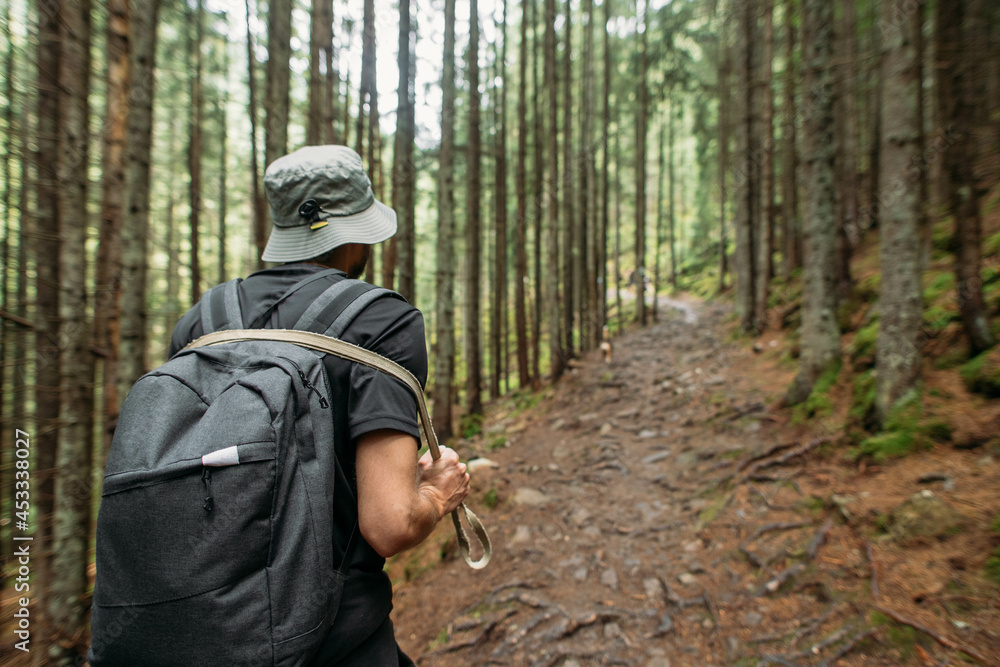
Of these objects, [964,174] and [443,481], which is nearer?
[443,481]

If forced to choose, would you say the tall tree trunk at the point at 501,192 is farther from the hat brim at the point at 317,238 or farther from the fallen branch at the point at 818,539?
the hat brim at the point at 317,238

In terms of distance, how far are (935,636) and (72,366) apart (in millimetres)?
5610

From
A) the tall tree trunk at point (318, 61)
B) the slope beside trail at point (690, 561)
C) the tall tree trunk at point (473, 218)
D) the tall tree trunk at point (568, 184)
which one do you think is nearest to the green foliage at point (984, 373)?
the slope beside trail at point (690, 561)

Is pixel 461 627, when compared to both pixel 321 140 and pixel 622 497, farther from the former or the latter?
pixel 321 140

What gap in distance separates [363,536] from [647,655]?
3.17 meters

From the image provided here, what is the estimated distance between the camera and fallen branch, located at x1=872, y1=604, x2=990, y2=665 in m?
2.67

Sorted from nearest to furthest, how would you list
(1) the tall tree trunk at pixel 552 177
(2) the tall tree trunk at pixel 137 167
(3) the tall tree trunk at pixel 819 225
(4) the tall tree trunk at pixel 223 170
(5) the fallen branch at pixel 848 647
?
(5) the fallen branch at pixel 848 647 → (2) the tall tree trunk at pixel 137 167 → (3) the tall tree trunk at pixel 819 225 → (1) the tall tree trunk at pixel 552 177 → (4) the tall tree trunk at pixel 223 170

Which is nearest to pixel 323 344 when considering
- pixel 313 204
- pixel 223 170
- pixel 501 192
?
pixel 313 204

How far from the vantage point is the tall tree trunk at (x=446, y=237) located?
8.52 m

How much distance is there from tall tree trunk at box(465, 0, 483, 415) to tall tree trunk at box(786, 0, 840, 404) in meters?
5.75

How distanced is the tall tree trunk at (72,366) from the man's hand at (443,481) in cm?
294

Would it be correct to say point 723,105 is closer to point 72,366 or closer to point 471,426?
point 471,426

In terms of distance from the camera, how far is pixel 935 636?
9.34 ft

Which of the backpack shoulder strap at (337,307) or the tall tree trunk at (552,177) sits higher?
the tall tree trunk at (552,177)
